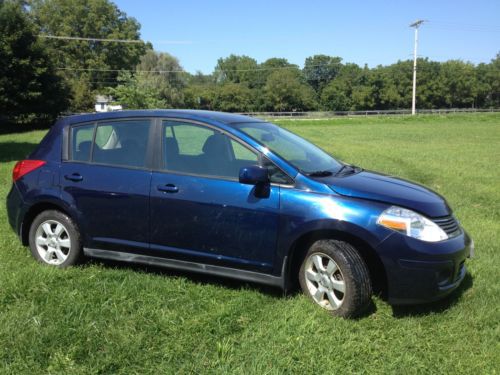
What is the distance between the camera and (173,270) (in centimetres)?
496

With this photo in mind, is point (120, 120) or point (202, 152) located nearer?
point (202, 152)

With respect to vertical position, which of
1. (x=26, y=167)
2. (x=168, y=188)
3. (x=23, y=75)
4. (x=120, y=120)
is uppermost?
(x=23, y=75)

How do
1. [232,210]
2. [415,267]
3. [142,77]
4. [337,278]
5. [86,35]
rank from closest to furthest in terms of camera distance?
→ [415,267]
[337,278]
[232,210]
[142,77]
[86,35]

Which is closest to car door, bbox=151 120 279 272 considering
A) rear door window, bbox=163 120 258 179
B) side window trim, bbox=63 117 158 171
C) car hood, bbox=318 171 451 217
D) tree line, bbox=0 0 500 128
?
rear door window, bbox=163 120 258 179

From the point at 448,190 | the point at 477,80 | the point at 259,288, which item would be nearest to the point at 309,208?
the point at 259,288

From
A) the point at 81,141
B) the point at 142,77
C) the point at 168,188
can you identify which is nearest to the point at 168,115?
the point at 168,188

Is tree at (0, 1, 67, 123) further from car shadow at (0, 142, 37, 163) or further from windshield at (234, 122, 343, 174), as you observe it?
windshield at (234, 122, 343, 174)

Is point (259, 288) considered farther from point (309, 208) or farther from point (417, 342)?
point (417, 342)

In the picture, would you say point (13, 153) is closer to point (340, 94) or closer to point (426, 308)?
point (426, 308)

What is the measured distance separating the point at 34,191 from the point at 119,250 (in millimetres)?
1129

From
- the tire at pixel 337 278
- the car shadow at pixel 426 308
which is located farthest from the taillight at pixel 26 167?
the car shadow at pixel 426 308

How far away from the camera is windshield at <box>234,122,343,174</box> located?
4.39 m

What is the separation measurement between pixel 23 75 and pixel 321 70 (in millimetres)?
95125

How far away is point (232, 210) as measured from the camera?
415 centimetres
